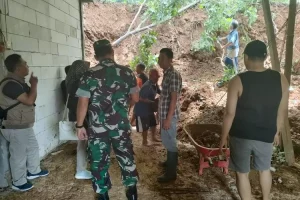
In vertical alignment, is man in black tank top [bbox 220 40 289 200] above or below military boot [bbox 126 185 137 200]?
above

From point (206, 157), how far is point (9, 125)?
9.00 ft

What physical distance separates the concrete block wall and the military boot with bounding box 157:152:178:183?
2.29 metres

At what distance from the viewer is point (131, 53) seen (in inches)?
484

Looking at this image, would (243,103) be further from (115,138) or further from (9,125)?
(9,125)

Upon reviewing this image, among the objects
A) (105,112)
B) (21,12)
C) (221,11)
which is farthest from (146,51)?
(105,112)

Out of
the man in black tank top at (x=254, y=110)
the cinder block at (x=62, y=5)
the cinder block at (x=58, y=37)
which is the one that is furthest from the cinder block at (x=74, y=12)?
the man in black tank top at (x=254, y=110)

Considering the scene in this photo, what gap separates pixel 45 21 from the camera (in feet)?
15.0

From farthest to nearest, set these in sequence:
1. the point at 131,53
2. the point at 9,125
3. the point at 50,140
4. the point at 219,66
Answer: the point at 131,53, the point at 219,66, the point at 50,140, the point at 9,125

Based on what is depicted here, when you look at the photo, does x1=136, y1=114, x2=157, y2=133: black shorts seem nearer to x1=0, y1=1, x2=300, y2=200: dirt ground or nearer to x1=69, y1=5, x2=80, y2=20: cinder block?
x1=0, y1=1, x2=300, y2=200: dirt ground

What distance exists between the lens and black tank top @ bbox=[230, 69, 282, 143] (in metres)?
2.40

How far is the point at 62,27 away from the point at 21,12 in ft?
5.43

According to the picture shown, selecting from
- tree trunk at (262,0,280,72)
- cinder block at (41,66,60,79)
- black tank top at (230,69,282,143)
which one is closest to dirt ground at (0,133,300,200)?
black tank top at (230,69,282,143)

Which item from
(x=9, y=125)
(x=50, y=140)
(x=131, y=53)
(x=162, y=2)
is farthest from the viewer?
(x=131, y=53)

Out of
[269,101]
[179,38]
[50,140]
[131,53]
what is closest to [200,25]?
[179,38]
